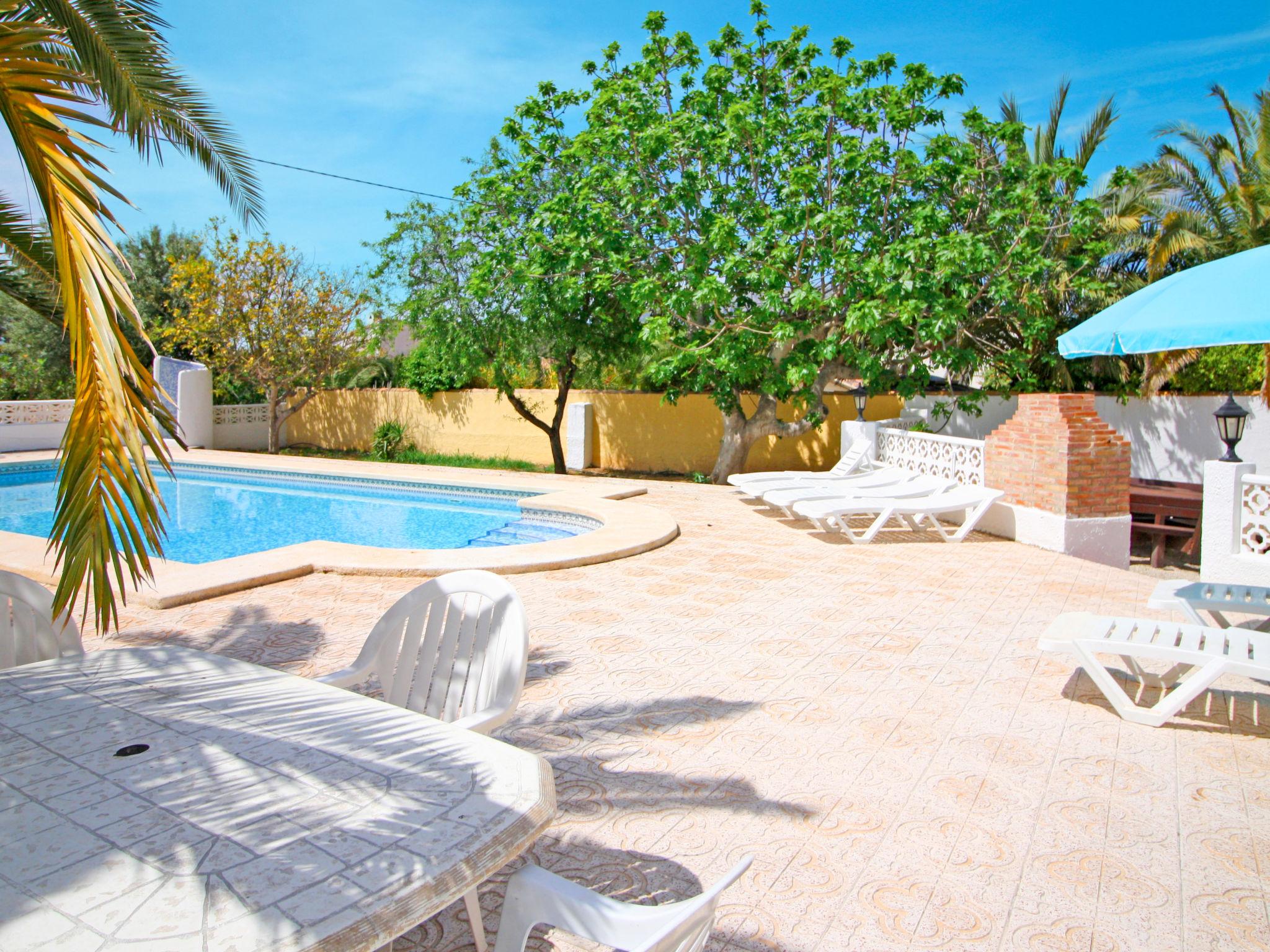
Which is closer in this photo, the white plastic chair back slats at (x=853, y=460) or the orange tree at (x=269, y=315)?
the white plastic chair back slats at (x=853, y=460)

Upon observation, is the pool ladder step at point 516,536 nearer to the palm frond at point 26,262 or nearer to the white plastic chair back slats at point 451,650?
the palm frond at point 26,262

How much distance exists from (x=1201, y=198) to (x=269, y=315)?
1952 cm

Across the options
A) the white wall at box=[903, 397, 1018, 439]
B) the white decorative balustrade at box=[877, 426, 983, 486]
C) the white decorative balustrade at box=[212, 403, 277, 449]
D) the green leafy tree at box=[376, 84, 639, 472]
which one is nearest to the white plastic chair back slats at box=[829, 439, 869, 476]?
the white decorative balustrade at box=[877, 426, 983, 486]

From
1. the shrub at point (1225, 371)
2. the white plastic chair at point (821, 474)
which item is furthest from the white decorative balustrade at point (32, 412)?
the shrub at point (1225, 371)

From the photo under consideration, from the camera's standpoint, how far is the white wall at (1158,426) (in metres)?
14.8

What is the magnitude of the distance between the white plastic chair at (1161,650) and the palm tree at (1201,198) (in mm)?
13261

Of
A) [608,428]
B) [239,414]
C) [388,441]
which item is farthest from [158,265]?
[608,428]

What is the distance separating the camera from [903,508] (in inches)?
341

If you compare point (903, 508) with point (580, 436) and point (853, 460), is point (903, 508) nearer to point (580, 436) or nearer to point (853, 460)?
point (853, 460)

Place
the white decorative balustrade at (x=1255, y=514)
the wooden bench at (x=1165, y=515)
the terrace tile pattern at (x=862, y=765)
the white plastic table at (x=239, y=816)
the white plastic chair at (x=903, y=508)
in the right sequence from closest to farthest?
the white plastic table at (x=239, y=816), the terrace tile pattern at (x=862, y=765), the white decorative balustrade at (x=1255, y=514), the white plastic chair at (x=903, y=508), the wooden bench at (x=1165, y=515)

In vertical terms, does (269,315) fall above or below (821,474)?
above

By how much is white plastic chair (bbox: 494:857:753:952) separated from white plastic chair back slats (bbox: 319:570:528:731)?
0.96m

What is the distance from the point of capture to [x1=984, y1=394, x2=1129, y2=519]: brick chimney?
845 cm

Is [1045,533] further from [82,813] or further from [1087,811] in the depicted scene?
[82,813]
